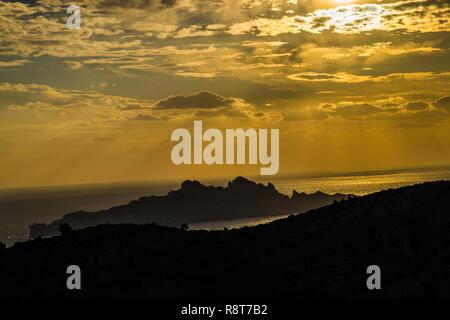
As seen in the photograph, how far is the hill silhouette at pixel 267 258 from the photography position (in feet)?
97.9

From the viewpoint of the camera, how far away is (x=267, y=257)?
34562mm

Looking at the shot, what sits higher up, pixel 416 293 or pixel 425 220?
pixel 425 220

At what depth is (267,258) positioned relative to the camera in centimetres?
3444

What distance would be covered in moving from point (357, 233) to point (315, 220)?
5581 mm

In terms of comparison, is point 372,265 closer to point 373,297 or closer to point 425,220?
point 373,297

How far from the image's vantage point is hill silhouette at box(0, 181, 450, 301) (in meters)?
29.8

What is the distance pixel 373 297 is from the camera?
27953mm

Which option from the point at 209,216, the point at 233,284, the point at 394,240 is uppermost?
the point at 394,240
